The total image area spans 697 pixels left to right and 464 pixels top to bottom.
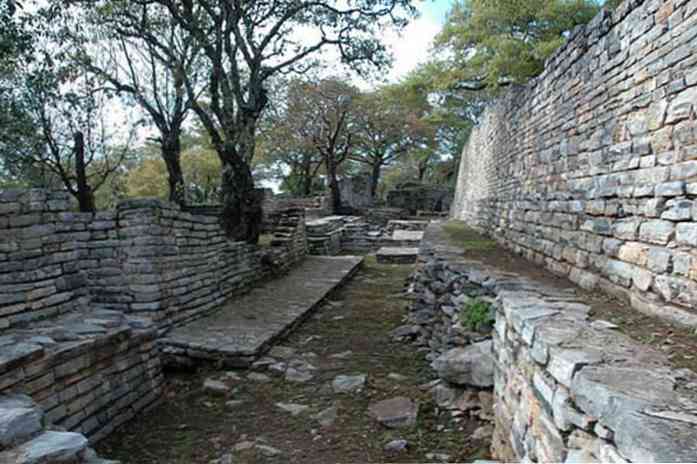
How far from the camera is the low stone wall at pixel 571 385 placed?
1.30 meters

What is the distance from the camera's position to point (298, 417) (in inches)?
130

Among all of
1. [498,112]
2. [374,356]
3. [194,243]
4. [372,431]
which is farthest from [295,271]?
[372,431]

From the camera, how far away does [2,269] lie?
3.09m

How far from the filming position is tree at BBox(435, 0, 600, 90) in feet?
36.9

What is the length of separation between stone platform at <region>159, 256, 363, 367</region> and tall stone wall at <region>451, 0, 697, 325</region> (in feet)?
10.0

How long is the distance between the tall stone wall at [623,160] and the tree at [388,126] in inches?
536

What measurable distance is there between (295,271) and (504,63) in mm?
7979

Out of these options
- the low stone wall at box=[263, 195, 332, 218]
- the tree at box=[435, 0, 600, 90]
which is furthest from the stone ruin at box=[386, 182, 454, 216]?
the tree at box=[435, 0, 600, 90]

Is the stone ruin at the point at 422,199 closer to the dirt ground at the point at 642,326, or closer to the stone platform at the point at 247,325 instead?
the stone platform at the point at 247,325

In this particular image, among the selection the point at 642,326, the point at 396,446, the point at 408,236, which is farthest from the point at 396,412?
the point at 408,236

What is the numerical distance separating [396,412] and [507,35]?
465 inches

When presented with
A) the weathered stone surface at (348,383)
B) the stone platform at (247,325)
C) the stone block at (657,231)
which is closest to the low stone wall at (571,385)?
the stone block at (657,231)

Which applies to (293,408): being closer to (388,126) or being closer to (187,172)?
(388,126)

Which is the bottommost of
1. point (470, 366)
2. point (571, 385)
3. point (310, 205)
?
point (470, 366)
